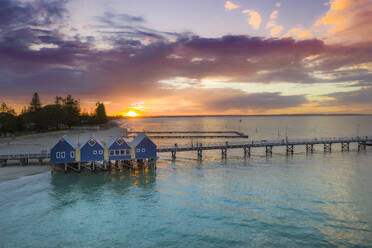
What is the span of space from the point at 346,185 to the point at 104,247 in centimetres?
3875

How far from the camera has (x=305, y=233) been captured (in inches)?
981

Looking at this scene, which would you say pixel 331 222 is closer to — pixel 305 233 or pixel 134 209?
pixel 305 233

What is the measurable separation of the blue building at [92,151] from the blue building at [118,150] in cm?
151

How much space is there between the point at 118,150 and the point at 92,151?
15.9 feet

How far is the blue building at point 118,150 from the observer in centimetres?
4931

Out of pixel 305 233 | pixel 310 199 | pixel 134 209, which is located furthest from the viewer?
pixel 310 199

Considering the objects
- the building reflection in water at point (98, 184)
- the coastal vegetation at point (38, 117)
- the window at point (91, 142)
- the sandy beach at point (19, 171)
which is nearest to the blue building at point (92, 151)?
the window at point (91, 142)

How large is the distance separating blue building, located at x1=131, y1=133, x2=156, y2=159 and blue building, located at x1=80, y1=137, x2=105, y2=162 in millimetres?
6257

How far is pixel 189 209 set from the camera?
3066cm

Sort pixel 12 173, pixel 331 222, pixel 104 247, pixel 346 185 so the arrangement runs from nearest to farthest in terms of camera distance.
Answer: pixel 104 247, pixel 331 222, pixel 346 185, pixel 12 173

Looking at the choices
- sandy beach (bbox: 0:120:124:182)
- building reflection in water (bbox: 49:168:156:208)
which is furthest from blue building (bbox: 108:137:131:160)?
sandy beach (bbox: 0:120:124:182)

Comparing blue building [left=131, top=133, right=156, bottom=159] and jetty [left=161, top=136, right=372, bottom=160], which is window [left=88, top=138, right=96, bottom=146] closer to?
blue building [left=131, top=133, right=156, bottom=159]

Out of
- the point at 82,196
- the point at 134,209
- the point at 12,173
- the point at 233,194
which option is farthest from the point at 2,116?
the point at 233,194

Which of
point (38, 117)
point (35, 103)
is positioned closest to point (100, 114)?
point (35, 103)
